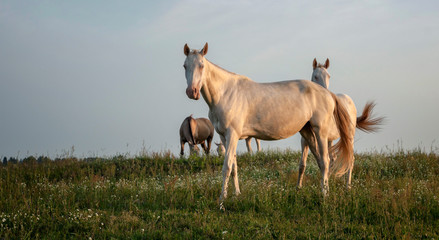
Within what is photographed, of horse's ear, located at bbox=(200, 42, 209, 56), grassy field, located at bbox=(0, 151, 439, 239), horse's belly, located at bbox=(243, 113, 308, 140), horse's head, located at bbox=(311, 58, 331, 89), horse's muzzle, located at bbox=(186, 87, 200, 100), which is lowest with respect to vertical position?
grassy field, located at bbox=(0, 151, 439, 239)

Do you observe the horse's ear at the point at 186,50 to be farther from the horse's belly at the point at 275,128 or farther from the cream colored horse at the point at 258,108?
the horse's belly at the point at 275,128

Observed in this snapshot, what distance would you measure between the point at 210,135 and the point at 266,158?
826cm

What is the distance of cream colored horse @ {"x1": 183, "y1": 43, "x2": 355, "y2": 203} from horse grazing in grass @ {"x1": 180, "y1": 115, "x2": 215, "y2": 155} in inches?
404

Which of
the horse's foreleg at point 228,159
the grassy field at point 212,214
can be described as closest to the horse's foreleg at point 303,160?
the grassy field at point 212,214

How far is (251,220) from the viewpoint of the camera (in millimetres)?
6598

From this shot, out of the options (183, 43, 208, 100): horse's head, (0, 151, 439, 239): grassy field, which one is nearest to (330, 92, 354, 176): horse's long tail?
(0, 151, 439, 239): grassy field

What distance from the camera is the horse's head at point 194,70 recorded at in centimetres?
720

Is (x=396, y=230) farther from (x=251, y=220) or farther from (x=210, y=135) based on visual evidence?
(x=210, y=135)

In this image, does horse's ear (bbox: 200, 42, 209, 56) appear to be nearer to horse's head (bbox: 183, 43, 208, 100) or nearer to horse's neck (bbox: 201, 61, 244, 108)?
horse's head (bbox: 183, 43, 208, 100)

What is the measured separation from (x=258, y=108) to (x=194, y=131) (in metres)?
12.2

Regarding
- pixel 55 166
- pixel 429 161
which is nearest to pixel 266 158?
pixel 429 161

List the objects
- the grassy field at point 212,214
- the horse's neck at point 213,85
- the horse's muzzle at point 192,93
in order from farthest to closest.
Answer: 1. the horse's neck at point 213,85
2. the horse's muzzle at point 192,93
3. the grassy field at point 212,214

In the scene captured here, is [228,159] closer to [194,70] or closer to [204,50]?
[194,70]

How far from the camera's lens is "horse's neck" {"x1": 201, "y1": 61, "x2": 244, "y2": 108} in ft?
25.6
